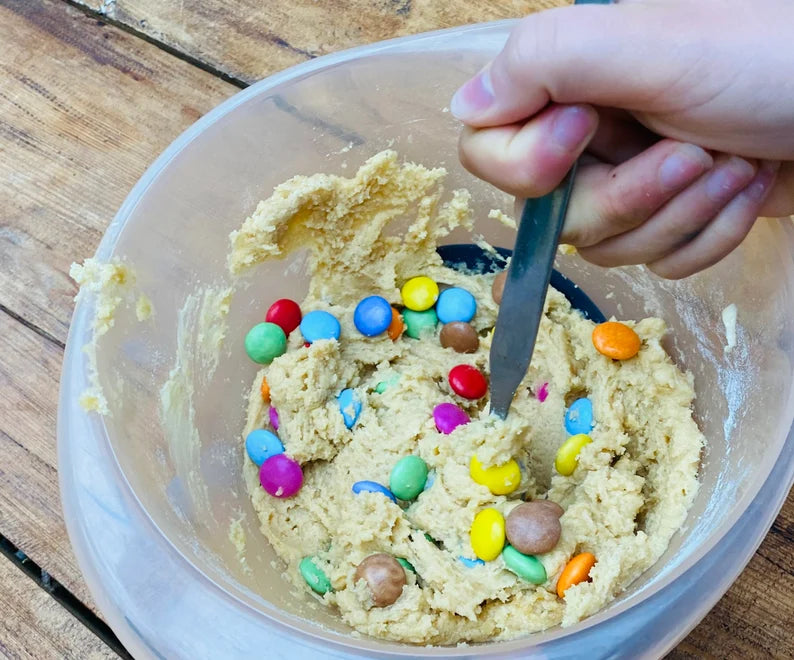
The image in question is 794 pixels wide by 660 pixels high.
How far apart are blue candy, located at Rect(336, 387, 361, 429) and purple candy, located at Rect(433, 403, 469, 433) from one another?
10cm

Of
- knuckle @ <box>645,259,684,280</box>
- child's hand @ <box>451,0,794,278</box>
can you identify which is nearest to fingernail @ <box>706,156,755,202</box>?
child's hand @ <box>451,0,794,278</box>

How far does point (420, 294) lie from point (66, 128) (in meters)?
0.59

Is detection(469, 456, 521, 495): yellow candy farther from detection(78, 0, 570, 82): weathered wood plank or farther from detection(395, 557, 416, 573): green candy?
detection(78, 0, 570, 82): weathered wood plank

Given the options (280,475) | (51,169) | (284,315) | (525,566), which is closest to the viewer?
(525,566)

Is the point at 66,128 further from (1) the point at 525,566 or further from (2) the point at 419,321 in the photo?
(1) the point at 525,566

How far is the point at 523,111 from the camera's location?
2.05ft

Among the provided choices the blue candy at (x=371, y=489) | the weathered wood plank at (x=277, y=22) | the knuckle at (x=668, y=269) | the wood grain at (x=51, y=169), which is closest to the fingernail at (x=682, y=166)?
the knuckle at (x=668, y=269)

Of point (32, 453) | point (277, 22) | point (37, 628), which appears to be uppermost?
point (277, 22)

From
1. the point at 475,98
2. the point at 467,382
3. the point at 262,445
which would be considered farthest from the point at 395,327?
the point at 475,98

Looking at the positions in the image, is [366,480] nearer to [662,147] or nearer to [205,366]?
[205,366]

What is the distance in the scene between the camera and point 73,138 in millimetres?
1156

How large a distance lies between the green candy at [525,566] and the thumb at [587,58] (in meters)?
0.45

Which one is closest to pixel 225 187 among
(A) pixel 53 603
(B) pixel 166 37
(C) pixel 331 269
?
(C) pixel 331 269

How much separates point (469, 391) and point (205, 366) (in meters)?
0.33
